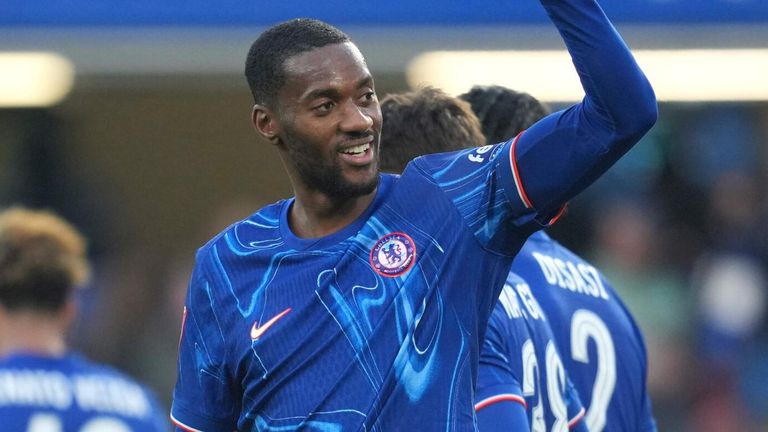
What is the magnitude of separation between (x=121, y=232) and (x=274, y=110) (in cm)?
785

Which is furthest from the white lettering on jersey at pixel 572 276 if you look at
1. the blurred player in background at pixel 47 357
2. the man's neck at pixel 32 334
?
the man's neck at pixel 32 334

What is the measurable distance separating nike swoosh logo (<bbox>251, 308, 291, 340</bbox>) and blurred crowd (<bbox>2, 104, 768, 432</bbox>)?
5.24m

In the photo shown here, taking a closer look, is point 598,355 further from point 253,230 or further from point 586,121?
point 586,121

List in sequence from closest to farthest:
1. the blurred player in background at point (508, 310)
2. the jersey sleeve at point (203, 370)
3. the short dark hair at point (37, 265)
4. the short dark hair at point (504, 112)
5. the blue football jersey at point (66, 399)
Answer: the jersey sleeve at point (203, 370)
the blurred player in background at point (508, 310)
the short dark hair at point (504, 112)
the blue football jersey at point (66, 399)
the short dark hair at point (37, 265)

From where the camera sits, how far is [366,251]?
115 inches

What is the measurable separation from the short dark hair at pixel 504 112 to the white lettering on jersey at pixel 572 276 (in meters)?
0.36

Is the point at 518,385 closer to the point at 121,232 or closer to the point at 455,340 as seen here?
the point at 455,340

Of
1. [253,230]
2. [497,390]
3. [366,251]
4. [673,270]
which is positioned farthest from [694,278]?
[366,251]

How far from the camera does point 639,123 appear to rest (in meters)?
2.65

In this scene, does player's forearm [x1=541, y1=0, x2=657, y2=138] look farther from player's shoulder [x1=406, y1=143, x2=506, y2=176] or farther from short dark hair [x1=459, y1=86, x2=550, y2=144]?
short dark hair [x1=459, y1=86, x2=550, y2=144]

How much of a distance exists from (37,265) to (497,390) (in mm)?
2397

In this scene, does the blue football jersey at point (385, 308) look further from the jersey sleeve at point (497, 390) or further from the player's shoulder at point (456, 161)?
the jersey sleeve at point (497, 390)

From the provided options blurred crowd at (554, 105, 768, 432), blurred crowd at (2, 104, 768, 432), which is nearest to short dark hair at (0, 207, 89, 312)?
blurred crowd at (2, 104, 768, 432)

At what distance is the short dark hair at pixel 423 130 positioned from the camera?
346cm
